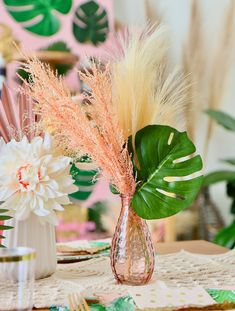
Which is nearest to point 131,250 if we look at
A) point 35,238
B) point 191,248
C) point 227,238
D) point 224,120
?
point 35,238

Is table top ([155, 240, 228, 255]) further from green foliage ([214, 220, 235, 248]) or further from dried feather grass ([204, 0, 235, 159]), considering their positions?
dried feather grass ([204, 0, 235, 159])

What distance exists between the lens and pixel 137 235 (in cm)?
109

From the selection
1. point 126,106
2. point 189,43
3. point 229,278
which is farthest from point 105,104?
point 189,43

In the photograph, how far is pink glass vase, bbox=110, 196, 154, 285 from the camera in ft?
3.56

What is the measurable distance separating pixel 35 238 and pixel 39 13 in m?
1.99

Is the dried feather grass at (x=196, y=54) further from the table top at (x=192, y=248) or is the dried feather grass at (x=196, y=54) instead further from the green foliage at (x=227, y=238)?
the table top at (x=192, y=248)

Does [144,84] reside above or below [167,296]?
above

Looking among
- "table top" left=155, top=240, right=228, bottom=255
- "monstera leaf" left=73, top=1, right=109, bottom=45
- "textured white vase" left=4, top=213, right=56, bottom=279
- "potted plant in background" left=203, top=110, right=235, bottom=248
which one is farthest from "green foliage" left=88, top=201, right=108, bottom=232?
"textured white vase" left=4, top=213, right=56, bottom=279

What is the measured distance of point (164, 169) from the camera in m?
1.09

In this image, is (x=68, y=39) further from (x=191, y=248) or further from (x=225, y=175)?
(x=191, y=248)

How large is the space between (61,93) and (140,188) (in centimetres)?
22

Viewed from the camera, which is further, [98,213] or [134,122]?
[98,213]

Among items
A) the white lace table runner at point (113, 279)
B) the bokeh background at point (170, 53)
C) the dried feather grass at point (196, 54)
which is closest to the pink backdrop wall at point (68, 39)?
the bokeh background at point (170, 53)

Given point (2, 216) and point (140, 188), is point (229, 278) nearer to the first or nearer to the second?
point (140, 188)
